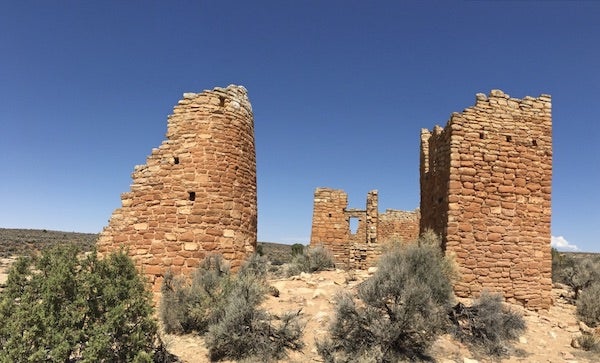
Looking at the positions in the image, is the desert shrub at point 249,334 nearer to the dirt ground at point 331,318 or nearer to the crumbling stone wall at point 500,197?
the dirt ground at point 331,318

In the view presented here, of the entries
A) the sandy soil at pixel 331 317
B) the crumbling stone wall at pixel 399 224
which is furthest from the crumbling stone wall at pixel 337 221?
the sandy soil at pixel 331 317

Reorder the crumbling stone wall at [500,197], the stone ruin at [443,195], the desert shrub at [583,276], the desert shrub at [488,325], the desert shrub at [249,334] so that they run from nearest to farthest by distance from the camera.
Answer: the desert shrub at [249,334], the desert shrub at [488,325], the stone ruin at [443,195], the crumbling stone wall at [500,197], the desert shrub at [583,276]

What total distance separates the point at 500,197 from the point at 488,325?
10.6ft

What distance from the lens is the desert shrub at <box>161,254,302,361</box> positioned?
6.47m

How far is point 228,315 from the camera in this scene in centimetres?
673

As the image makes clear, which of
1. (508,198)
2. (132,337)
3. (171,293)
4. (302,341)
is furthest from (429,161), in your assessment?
(132,337)

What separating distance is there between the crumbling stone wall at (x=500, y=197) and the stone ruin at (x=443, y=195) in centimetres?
2

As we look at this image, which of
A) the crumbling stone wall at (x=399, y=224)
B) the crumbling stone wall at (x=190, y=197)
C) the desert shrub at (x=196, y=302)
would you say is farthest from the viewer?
the crumbling stone wall at (x=399, y=224)

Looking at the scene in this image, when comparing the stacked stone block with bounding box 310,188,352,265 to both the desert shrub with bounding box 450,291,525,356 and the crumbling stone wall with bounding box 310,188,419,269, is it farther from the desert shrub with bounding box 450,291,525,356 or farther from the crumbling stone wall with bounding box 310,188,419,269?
the desert shrub with bounding box 450,291,525,356

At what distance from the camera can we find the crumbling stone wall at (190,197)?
865 cm

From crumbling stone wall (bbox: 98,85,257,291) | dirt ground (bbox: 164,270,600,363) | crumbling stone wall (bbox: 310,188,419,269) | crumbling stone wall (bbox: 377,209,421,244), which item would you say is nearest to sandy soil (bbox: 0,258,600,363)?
dirt ground (bbox: 164,270,600,363)

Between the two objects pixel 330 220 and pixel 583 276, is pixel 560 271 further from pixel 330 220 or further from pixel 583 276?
pixel 330 220

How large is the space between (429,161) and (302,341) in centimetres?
666

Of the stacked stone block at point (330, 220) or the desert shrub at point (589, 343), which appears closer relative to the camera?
the desert shrub at point (589, 343)
